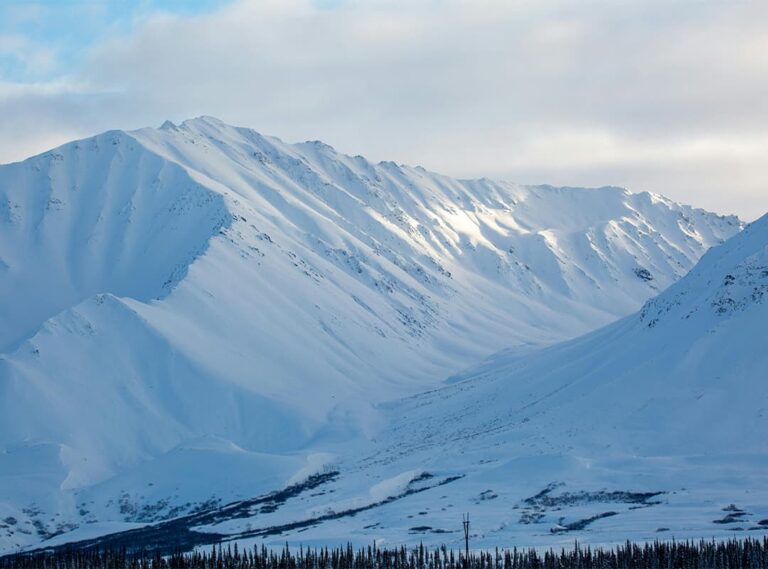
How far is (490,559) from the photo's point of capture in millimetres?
113188

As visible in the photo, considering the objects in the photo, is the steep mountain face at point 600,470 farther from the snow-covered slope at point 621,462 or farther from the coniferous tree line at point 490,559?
the coniferous tree line at point 490,559

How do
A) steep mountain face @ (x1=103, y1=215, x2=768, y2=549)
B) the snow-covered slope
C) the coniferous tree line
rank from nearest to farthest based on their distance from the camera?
the coniferous tree line
the snow-covered slope
steep mountain face @ (x1=103, y1=215, x2=768, y2=549)

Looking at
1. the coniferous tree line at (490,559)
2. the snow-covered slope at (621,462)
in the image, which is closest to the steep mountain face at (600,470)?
the snow-covered slope at (621,462)

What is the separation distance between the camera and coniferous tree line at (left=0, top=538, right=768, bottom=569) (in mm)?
107250

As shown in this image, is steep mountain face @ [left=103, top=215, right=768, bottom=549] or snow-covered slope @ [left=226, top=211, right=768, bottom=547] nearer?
snow-covered slope @ [left=226, top=211, right=768, bottom=547]

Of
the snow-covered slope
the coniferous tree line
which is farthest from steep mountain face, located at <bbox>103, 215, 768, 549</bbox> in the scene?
the coniferous tree line

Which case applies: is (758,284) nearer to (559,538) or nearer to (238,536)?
(559,538)

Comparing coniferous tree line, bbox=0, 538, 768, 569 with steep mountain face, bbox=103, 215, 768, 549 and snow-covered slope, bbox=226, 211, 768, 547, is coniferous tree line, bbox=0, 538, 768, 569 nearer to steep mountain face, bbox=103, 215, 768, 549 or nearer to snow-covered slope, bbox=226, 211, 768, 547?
steep mountain face, bbox=103, 215, 768, 549

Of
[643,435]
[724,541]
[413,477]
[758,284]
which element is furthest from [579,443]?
[724,541]

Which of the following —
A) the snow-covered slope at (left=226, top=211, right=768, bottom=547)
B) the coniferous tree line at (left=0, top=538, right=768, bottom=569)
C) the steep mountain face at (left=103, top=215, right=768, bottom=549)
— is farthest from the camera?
the steep mountain face at (left=103, top=215, right=768, bottom=549)

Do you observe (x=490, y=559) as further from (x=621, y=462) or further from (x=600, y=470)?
(x=621, y=462)

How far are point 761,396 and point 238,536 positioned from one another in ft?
234

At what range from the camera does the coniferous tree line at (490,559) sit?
352 feet

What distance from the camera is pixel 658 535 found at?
127 m
